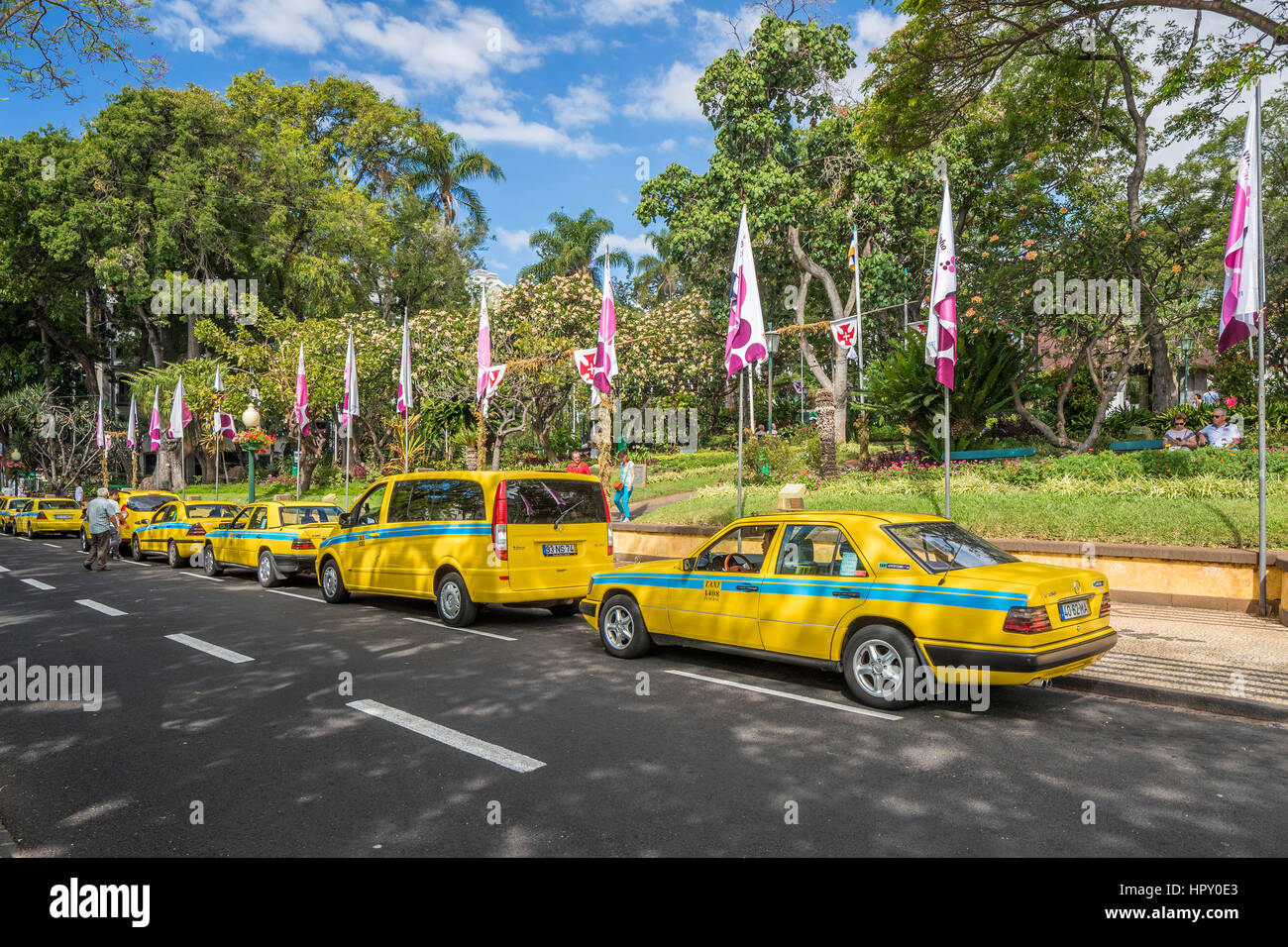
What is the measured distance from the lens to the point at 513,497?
32.1 ft

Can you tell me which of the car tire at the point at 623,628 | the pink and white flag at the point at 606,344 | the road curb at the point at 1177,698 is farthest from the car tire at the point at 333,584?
the road curb at the point at 1177,698

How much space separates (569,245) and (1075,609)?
43473 mm

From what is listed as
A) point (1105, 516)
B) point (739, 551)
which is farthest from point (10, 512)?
point (1105, 516)

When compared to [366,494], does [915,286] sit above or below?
above

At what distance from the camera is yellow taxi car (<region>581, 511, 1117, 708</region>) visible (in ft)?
18.9

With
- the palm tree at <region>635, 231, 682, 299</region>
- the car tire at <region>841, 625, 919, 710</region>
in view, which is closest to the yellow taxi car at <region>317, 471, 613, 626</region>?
the car tire at <region>841, 625, 919, 710</region>

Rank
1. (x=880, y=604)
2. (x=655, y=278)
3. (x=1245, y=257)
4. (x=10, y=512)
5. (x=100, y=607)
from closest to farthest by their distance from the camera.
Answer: (x=880, y=604), (x=1245, y=257), (x=100, y=607), (x=10, y=512), (x=655, y=278)

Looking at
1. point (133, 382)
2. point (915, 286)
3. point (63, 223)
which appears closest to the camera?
point (915, 286)

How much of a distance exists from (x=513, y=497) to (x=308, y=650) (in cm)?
286

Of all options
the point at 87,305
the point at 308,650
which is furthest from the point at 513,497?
the point at 87,305

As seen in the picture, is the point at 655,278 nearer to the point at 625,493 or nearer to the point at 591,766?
the point at 625,493

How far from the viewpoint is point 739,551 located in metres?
7.51

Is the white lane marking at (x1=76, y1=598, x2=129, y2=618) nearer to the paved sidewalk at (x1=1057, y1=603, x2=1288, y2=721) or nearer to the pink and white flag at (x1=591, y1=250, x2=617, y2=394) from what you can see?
the pink and white flag at (x1=591, y1=250, x2=617, y2=394)
